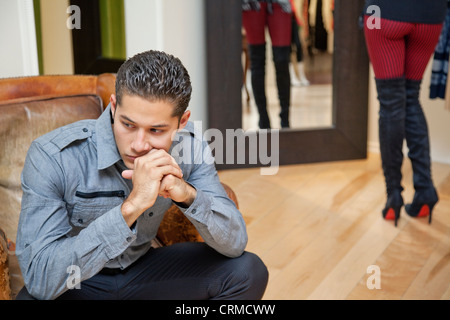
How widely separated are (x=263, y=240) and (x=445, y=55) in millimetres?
1150

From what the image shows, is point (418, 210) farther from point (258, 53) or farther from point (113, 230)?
point (113, 230)

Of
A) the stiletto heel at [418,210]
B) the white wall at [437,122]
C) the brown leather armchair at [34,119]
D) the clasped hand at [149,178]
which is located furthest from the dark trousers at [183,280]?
the white wall at [437,122]

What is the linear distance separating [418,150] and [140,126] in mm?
1516

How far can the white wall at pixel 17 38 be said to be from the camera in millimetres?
1964

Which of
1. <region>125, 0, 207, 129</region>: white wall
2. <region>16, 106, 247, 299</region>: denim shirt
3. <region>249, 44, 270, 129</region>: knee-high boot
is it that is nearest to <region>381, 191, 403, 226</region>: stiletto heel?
<region>249, 44, 270, 129</region>: knee-high boot

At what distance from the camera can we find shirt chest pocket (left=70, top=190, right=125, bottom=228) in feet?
4.29

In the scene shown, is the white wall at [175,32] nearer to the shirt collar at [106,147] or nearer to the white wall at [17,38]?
the white wall at [17,38]

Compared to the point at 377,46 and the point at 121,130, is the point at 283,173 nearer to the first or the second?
the point at 377,46

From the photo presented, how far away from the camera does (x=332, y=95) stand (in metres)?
3.21

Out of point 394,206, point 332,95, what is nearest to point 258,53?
point 332,95

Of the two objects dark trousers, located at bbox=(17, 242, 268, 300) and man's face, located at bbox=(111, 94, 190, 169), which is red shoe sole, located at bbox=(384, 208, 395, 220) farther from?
man's face, located at bbox=(111, 94, 190, 169)

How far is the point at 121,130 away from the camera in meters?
1.25

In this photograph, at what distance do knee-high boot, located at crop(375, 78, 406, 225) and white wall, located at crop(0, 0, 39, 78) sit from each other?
130 centimetres

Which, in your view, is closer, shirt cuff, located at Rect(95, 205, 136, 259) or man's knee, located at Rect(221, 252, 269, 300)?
shirt cuff, located at Rect(95, 205, 136, 259)
